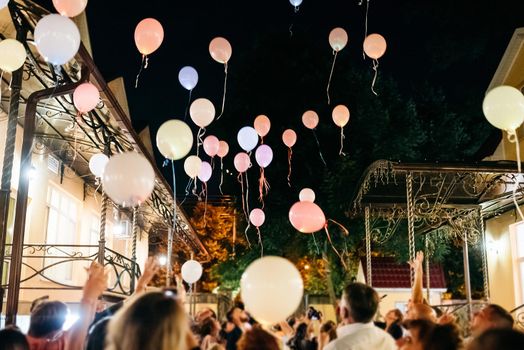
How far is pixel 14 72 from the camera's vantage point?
7008 mm

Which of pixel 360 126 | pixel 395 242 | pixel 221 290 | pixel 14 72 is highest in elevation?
pixel 360 126

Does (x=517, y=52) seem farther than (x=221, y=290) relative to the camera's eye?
No

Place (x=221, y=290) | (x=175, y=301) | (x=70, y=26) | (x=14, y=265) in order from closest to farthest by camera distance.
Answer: (x=175, y=301) → (x=70, y=26) → (x=14, y=265) → (x=221, y=290)

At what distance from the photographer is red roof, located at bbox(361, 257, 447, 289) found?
→ 76.5 feet

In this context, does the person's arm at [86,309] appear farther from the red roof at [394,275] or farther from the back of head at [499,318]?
the red roof at [394,275]

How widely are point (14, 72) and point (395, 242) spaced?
50.0ft

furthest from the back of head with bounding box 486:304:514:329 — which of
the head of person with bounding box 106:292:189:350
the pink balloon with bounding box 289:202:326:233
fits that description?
the pink balloon with bounding box 289:202:326:233

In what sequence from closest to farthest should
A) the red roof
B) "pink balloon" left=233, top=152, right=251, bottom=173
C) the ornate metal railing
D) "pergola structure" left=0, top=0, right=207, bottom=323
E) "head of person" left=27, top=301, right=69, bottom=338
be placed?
"head of person" left=27, top=301, right=69, bottom=338
"pergola structure" left=0, top=0, right=207, bottom=323
the ornate metal railing
"pink balloon" left=233, top=152, right=251, bottom=173
the red roof

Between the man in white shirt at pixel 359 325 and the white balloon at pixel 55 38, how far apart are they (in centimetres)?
424

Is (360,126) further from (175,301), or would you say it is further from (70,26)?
(175,301)

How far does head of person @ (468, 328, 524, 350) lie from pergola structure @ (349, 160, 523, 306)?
803 cm

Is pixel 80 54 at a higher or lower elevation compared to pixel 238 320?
higher

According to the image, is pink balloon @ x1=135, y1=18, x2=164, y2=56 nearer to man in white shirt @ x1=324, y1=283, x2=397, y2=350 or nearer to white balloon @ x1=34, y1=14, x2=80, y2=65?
white balloon @ x1=34, y1=14, x2=80, y2=65

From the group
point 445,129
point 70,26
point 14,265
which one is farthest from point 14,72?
point 445,129
